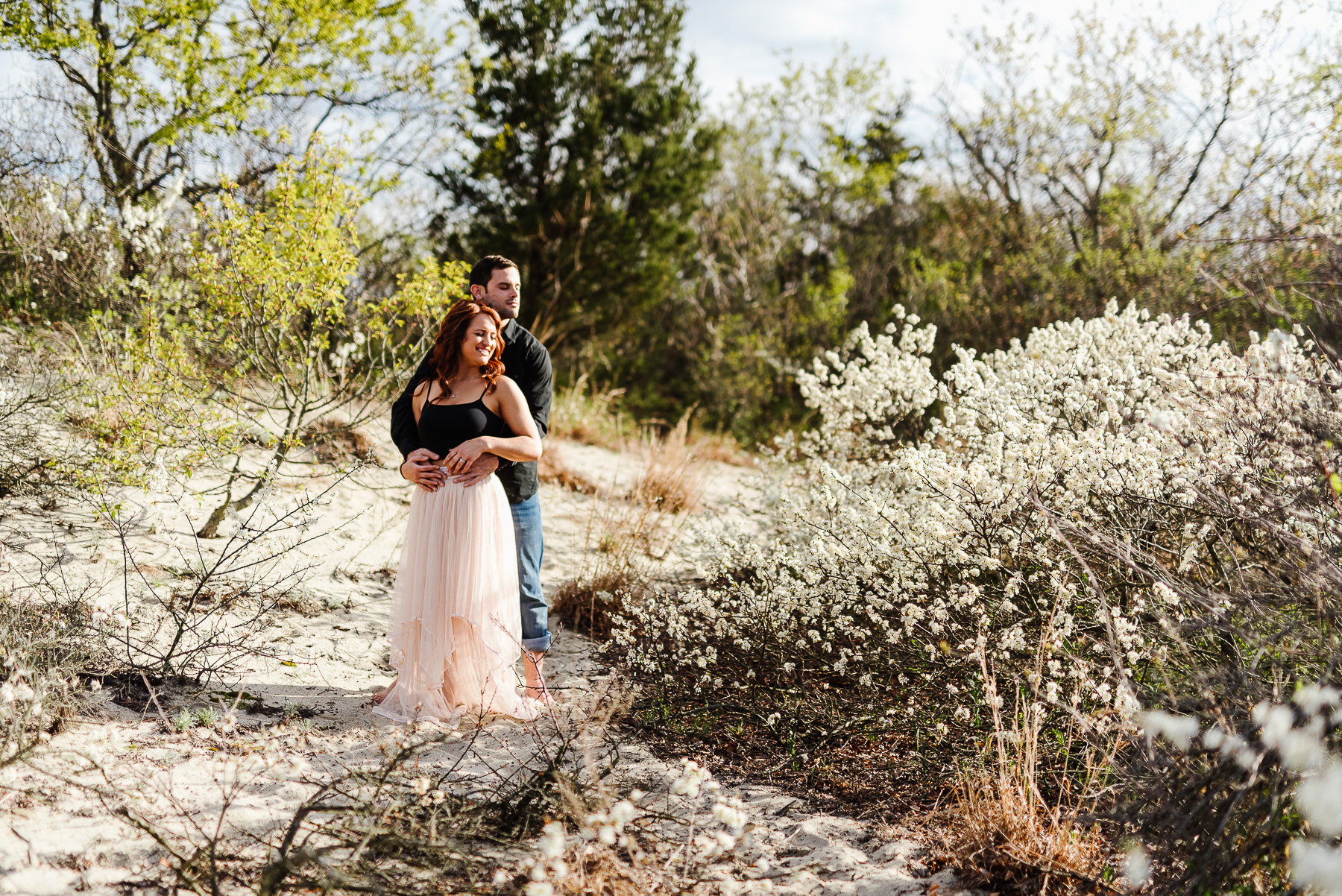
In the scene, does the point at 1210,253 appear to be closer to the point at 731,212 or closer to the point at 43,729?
the point at 731,212

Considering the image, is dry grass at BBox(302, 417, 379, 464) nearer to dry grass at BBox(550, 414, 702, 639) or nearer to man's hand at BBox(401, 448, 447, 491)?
dry grass at BBox(550, 414, 702, 639)

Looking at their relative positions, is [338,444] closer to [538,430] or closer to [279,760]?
[538,430]

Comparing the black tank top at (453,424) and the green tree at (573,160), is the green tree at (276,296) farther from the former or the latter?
the green tree at (573,160)

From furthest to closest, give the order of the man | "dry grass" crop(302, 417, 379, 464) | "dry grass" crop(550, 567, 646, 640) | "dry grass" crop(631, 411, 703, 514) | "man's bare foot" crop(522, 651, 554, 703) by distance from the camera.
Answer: "dry grass" crop(631, 411, 703, 514)
"dry grass" crop(302, 417, 379, 464)
"dry grass" crop(550, 567, 646, 640)
"man's bare foot" crop(522, 651, 554, 703)
the man

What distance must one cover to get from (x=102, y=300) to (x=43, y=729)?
578 centimetres

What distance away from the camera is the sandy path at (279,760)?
7.91 ft

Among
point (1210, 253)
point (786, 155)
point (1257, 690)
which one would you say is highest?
point (786, 155)

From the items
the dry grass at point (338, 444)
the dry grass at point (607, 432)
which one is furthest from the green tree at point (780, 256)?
the dry grass at point (338, 444)

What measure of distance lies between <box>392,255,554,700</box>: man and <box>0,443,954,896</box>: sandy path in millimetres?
430

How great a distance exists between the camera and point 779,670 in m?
3.93

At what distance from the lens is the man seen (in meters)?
3.66

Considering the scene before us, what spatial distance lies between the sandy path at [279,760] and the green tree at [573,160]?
733 cm

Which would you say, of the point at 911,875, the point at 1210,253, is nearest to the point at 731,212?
the point at 1210,253

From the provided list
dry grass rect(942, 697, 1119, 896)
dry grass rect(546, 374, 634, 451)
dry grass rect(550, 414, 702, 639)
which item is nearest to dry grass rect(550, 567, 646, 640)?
dry grass rect(550, 414, 702, 639)
